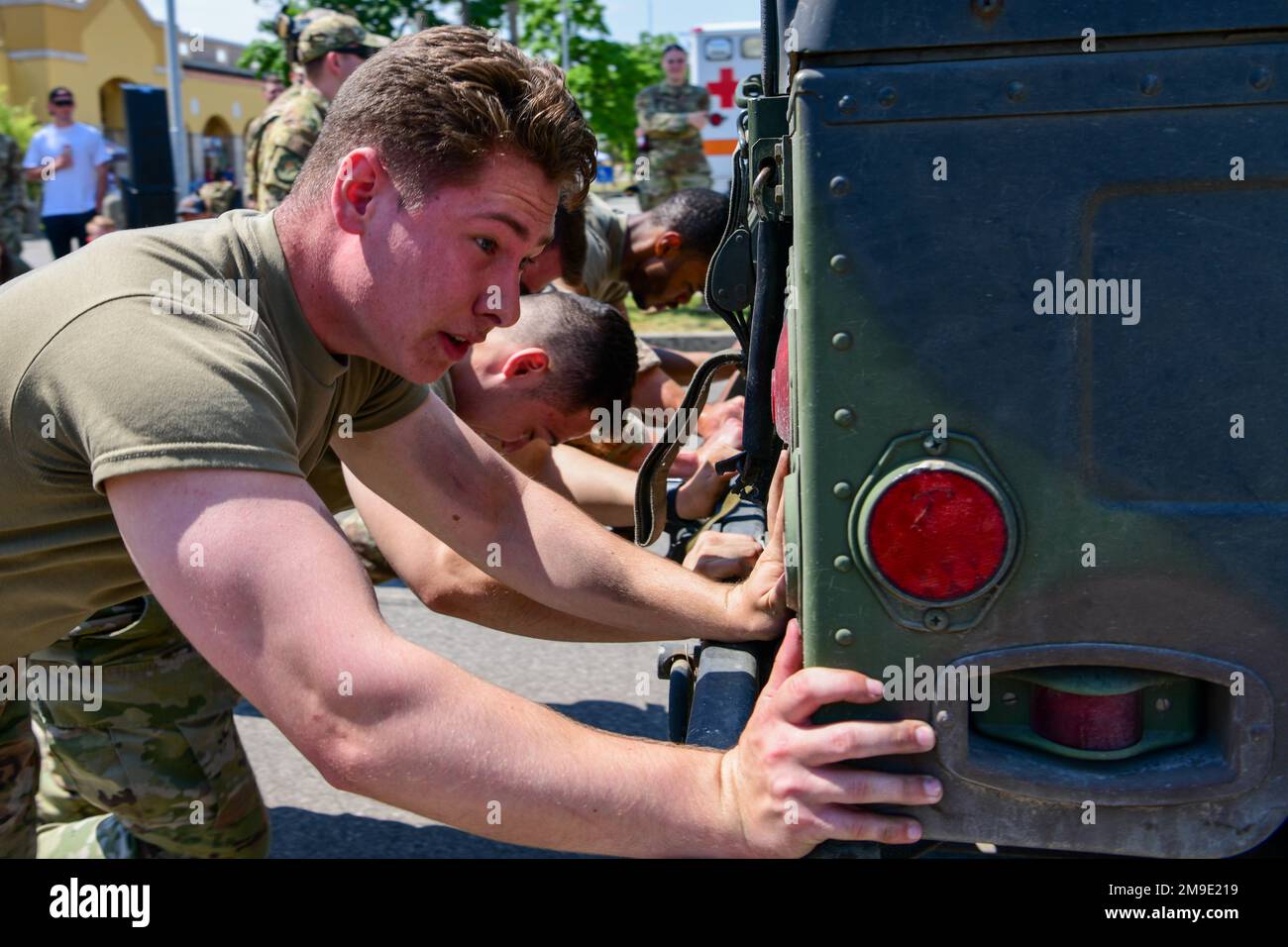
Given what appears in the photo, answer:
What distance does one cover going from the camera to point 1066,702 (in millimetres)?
1541

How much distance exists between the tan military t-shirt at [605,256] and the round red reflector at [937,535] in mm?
3389

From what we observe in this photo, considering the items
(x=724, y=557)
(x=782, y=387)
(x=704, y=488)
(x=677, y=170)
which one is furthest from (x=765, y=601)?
(x=677, y=170)

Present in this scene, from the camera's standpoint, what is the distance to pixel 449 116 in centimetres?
177

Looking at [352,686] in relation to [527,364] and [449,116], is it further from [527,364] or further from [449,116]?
[527,364]

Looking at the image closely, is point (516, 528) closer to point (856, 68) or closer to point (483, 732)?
point (483, 732)

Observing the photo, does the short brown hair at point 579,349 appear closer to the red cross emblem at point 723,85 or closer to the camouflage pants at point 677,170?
the camouflage pants at point 677,170

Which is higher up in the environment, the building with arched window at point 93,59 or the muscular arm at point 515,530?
the building with arched window at point 93,59

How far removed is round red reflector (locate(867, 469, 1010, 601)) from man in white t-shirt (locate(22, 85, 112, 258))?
1088cm

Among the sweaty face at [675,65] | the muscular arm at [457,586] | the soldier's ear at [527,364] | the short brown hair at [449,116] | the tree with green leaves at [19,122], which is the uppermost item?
the tree with green leaves at [19,122]

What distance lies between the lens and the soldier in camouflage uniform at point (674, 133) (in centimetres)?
1279

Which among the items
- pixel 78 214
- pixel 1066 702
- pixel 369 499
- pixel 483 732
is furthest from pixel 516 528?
pixel 78 214

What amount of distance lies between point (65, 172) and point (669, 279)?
780cm

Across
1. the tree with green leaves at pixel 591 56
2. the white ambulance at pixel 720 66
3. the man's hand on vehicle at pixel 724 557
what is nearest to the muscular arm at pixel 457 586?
the man's hand on vehicle at pixel 724 557

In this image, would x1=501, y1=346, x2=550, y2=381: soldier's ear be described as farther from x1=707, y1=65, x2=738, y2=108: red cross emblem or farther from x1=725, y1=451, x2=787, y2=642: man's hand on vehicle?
x1=707, y1=65, x2=738, y2=108: red cross emblem
